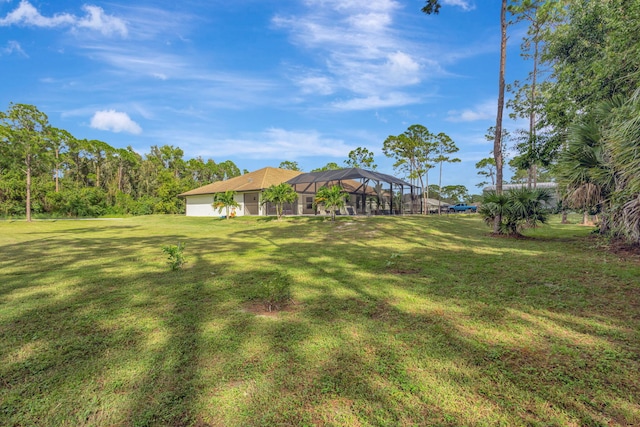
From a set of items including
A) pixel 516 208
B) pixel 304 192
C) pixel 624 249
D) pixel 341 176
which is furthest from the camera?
pixel 304 192

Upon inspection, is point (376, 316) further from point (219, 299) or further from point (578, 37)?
point (578, 37)

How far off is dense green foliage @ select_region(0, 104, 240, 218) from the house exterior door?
13598 millimetres

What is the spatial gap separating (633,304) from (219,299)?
5358mm

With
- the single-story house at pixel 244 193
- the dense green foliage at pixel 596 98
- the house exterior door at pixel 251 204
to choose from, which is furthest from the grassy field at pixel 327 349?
the house exterior door at pixel 251 204

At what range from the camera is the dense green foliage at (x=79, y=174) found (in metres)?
20.8

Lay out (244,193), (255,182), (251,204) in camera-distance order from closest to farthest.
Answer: (244,193) < (251,204) < (255,182)

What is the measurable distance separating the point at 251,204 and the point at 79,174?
32929 mm

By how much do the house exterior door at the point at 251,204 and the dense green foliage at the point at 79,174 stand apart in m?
13.6

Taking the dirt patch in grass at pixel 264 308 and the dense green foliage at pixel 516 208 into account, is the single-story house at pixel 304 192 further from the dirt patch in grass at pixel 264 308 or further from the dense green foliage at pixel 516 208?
the dirt patch in grass at pixel 264 308

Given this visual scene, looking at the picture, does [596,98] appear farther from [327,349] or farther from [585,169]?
[327,349]

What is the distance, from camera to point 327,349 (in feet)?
8.61

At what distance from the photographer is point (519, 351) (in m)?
2.57

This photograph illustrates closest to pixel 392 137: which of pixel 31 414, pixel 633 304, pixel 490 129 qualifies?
pixel 490 129

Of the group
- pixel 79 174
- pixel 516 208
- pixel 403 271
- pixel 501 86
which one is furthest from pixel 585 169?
pixel 79 174
